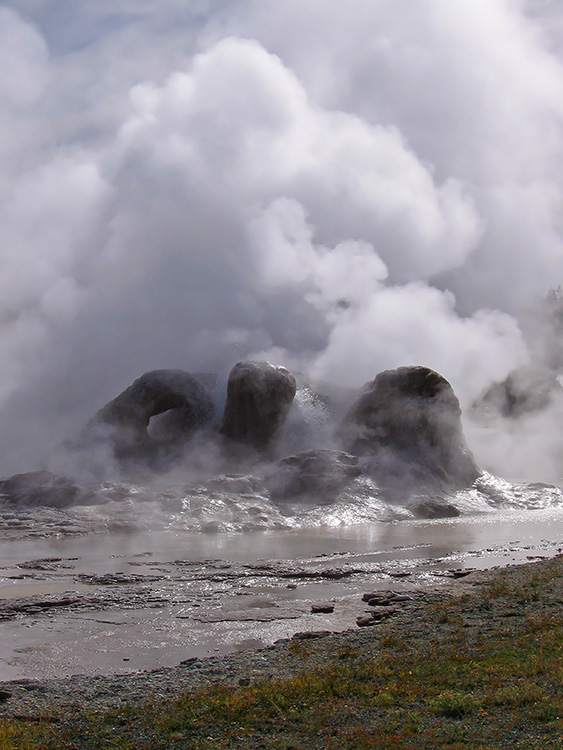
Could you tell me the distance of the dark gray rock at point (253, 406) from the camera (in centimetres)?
4344

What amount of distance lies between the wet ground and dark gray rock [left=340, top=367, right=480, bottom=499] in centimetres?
837

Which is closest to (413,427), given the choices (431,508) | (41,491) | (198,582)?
(431,508)

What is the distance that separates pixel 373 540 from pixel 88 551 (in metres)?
11.0

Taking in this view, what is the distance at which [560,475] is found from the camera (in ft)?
182

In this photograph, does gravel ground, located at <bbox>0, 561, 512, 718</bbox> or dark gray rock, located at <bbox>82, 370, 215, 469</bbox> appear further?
dark gray rock, located at <bbox>82, 370, 215, 469</bbox>

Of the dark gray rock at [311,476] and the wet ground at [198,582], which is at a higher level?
the dark gray rock at [311,476]

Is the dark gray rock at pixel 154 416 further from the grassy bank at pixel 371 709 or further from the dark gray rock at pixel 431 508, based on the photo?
the grassy bank at pixel 371 709

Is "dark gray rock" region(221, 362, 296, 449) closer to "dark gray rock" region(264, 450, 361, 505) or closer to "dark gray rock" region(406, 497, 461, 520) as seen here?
"dark gray rock" region(264, 450, 361, 505)

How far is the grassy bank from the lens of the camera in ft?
28.0

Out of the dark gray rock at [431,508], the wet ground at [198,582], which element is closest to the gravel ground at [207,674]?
the wet ground at [198,582]

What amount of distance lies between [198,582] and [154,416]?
2705 cm

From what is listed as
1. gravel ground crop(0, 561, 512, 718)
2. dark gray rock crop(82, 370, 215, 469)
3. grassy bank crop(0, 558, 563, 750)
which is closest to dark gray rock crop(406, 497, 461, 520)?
dark gray rock crop(82, 370, 215, 469)

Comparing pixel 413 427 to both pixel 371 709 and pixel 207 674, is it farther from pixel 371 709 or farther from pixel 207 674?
pixel 371 709

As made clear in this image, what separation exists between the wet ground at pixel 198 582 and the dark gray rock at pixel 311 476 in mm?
3614
